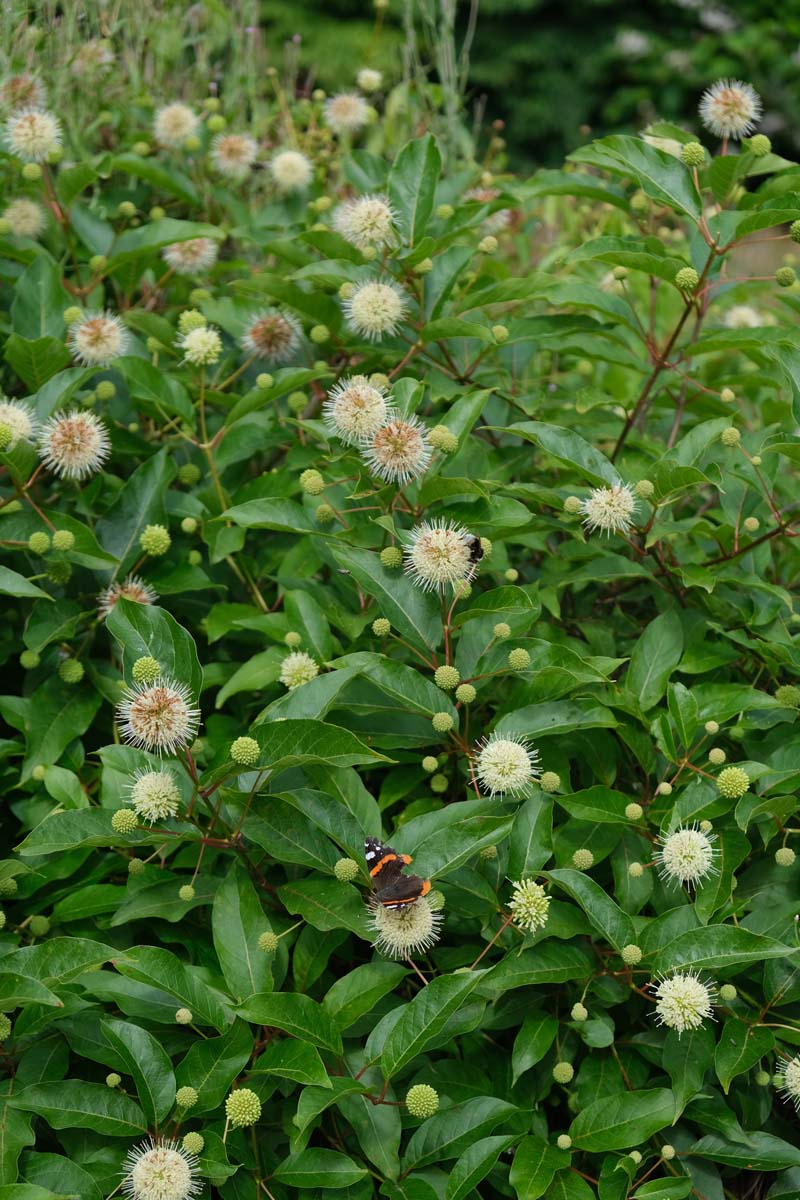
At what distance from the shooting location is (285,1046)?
161 cm

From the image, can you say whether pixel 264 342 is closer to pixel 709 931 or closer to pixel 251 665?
pixel 251 665

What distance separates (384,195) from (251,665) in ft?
3.41

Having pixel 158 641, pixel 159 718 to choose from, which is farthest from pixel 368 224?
pixel 159 718

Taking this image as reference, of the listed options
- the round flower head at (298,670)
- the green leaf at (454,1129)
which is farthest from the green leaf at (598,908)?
the round flower head at (298,670)

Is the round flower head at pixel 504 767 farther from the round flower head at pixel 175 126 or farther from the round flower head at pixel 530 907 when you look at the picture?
the round flower head at pixel 175 126

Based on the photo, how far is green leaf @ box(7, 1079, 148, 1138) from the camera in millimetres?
1623

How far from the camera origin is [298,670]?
1.90 meters

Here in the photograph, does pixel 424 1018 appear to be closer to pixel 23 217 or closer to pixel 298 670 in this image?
pixel 298 670

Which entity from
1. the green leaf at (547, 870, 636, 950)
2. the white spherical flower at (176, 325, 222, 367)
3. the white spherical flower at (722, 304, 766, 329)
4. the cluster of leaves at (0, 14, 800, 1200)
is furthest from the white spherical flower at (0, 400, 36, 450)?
the white spherical flower at (722, 304, 766, 329)

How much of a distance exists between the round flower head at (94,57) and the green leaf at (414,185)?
1.23 meters

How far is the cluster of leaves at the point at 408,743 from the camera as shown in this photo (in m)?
→ 1.64

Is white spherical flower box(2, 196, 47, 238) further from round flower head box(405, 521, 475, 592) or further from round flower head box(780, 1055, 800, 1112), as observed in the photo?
round flower head box(780, 1055, 800, 1112)

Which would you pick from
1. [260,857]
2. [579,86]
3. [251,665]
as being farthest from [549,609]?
[579,86]

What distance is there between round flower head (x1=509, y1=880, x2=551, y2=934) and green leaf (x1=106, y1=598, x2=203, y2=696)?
566 millimetres
